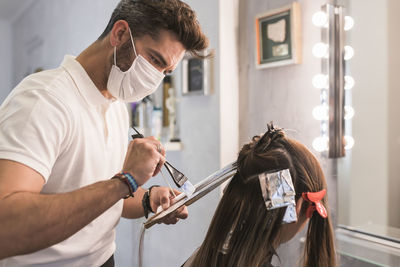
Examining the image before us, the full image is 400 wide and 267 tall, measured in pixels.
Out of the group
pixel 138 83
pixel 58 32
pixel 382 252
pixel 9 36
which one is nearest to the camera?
pixel 138 83

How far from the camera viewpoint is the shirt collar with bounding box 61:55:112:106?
1075 millimetres

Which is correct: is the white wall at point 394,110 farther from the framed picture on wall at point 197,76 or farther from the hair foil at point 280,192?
the framed picture on wall at point 197,76

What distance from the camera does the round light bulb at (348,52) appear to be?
1387mm

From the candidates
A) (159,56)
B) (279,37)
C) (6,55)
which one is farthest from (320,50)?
(6,55)

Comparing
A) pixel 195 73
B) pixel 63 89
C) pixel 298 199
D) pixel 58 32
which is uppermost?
pixel 58 32

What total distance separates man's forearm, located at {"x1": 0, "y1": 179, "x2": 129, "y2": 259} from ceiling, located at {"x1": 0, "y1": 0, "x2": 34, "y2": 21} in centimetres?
386

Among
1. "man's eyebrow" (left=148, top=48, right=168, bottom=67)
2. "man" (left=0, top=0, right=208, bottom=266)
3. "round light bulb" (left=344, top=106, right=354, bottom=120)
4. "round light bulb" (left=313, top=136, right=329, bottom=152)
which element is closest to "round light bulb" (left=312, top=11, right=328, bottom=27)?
"round light bulb" (left=344, top=106, right=354, bottom=120)

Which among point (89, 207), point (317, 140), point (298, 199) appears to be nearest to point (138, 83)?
point (89, 207)

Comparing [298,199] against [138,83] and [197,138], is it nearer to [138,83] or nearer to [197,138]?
[138,83]

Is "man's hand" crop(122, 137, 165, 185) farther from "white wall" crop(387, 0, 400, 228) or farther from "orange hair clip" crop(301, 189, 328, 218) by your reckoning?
"white wall" crop(387, 0, 400, 228)

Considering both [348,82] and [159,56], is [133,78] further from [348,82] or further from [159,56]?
[348,82]

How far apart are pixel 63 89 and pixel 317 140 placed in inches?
38.1

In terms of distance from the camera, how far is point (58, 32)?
3.44 metres

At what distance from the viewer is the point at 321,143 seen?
1.46 meters
